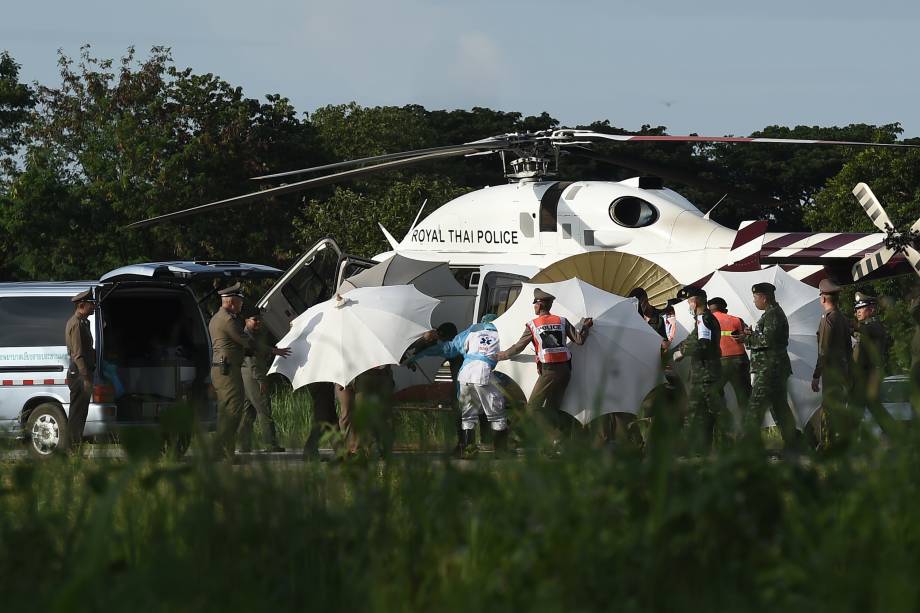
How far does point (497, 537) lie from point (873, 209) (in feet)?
42.8

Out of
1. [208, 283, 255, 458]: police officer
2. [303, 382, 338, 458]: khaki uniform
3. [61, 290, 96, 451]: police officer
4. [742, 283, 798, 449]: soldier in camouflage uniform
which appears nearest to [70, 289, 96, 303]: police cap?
[61, 290, 96, 451]: police officer

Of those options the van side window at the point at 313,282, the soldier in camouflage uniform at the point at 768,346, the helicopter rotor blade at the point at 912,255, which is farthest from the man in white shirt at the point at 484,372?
the helicopter rotor blade at the point at 912,255

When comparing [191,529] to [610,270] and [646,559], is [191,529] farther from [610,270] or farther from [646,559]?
[610,270]

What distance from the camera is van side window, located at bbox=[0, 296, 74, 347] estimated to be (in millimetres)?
12906

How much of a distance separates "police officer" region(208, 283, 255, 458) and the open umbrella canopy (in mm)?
2055

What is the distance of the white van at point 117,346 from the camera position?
12703 mm

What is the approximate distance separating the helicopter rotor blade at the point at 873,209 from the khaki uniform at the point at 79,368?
9.18m

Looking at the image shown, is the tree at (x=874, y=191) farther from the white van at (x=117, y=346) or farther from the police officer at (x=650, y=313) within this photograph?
the white van at (x=117, y=346)

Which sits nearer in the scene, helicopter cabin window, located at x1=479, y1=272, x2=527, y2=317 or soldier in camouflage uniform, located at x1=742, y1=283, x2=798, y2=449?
soldier in camouflage uniform, located at x1=742, y1=283, x2=798, y2=449

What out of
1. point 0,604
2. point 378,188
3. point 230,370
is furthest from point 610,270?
point 378,188

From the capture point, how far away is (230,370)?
486 inches

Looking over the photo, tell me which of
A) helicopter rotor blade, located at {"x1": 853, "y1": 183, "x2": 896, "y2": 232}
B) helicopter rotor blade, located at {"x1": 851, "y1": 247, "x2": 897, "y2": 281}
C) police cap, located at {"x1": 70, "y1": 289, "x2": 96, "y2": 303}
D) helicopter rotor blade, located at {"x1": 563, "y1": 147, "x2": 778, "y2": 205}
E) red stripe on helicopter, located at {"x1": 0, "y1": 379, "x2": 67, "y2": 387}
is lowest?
red stripe on helicopter, located at {"x1": 0, "y1": 379, "x2": 67, "y2": 387}

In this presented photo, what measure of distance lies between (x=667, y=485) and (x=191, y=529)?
1552mm

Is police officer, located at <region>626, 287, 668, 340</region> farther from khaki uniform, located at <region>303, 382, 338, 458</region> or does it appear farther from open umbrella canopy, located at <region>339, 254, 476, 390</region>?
khaki uniform, located at <region>303, 382, 338, 458</region>
